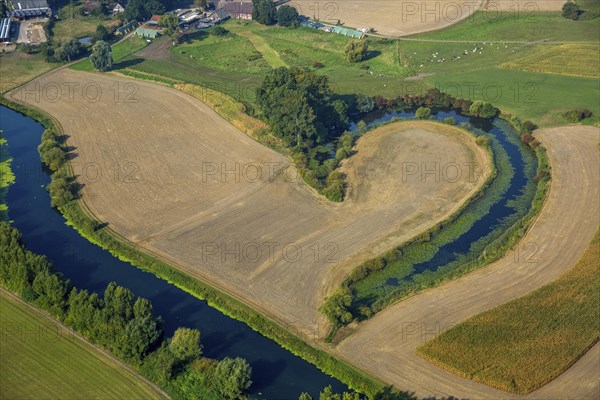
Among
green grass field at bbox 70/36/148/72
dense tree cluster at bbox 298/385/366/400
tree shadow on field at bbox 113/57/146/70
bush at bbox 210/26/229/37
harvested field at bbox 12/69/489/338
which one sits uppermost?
bush at bbox 210/26/229/37

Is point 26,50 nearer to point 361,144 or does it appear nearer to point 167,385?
point 361,144

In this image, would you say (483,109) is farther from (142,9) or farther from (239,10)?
(142,9)

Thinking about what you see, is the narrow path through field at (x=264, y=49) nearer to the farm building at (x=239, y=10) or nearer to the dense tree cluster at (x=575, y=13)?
the farm building at (x=239, y=10)

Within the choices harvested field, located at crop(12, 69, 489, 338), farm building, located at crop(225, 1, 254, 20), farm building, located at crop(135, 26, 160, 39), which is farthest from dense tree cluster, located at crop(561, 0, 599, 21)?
farm building, located at crop(135, 26, 160, 39)

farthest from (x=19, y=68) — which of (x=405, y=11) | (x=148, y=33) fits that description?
(x=405, y=11)

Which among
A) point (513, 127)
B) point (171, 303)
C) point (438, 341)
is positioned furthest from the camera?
point (513, 127)

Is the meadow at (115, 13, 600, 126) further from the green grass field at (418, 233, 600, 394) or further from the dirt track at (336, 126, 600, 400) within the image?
the green grass field at (418, 233, 600, 394)

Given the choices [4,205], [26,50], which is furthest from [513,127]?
[26,50]
